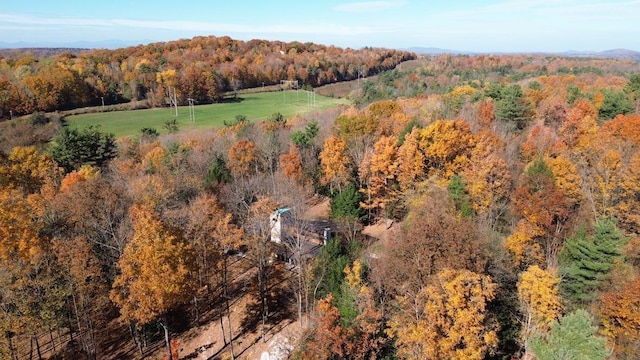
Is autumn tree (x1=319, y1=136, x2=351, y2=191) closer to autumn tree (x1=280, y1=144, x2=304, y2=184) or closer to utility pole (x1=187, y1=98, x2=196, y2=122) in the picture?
autumn tree (x1=280, y1=144, x2=304, y2=184)

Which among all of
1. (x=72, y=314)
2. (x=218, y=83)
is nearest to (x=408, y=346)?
(x=72, y=314)

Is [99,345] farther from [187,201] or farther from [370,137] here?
[370,137]

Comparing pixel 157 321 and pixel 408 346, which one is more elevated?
pixel 408 346

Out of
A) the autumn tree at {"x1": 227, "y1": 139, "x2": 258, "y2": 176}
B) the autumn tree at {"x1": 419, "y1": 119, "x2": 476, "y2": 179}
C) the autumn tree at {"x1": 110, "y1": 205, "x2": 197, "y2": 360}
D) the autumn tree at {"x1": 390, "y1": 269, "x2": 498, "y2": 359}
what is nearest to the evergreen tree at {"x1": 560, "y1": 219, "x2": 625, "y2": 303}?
the autumn tree at {"x1": 390, "y1": 269, "x2": 498, "y2": 359}

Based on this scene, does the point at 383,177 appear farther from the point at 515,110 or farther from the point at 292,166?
the point at 515,110

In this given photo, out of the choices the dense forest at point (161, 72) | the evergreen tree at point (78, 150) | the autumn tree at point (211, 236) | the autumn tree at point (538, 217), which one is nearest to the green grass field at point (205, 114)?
the dense forest at point (161, 72)

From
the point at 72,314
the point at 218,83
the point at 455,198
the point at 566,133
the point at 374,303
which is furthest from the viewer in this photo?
the point at 218,83
